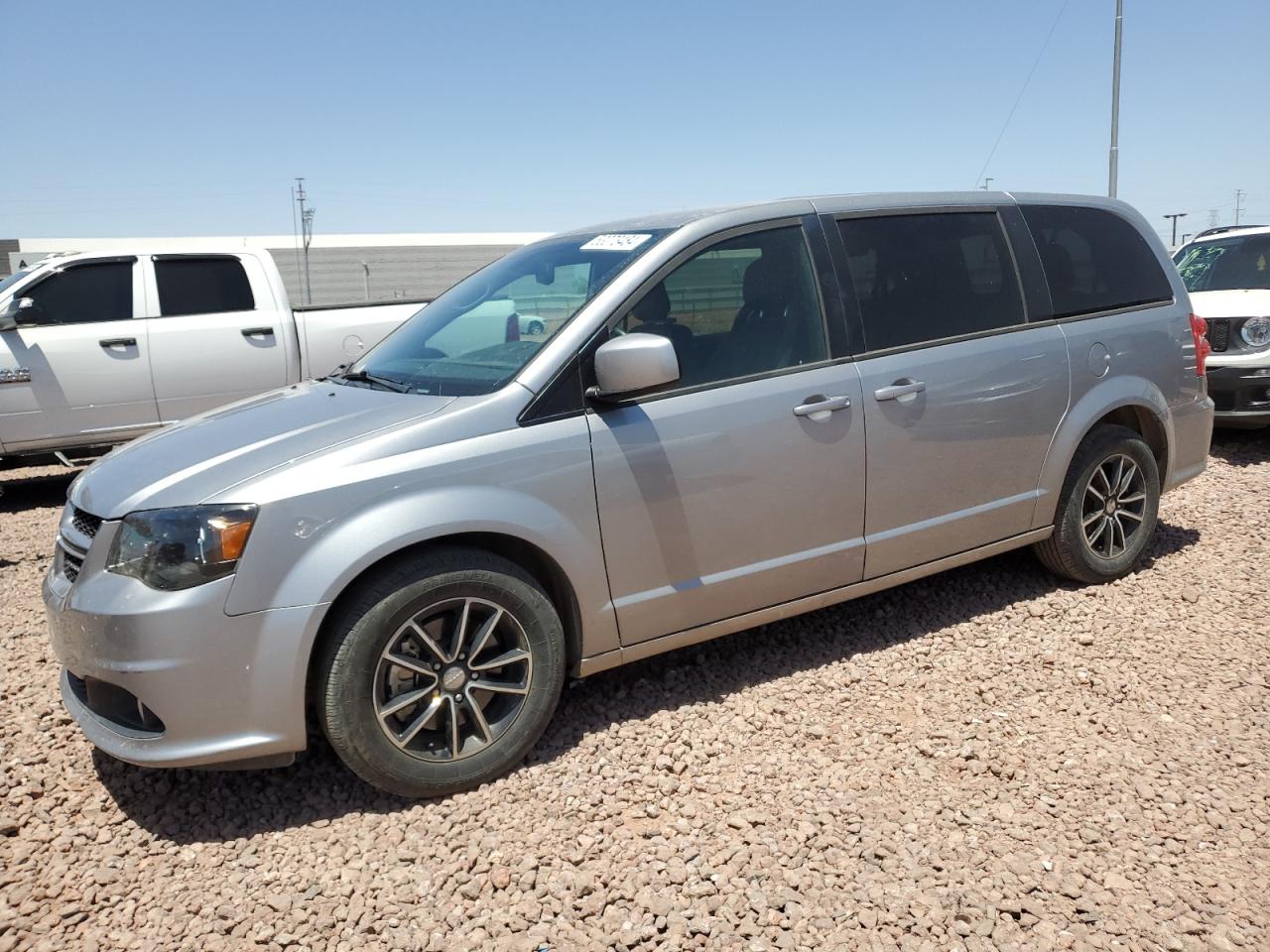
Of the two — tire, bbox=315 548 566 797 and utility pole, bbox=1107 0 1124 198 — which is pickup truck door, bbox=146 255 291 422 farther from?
utility pole, bbox=1107 0 1124 198

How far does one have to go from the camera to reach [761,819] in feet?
10.0

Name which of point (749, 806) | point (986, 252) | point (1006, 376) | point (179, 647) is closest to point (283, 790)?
point (179, 647)

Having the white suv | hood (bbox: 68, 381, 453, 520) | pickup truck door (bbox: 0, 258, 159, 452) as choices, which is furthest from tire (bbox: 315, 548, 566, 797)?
the white suv

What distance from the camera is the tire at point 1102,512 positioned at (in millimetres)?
4656

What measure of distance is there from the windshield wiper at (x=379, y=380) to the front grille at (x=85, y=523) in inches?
43.0

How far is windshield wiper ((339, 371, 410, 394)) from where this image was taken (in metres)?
3.69

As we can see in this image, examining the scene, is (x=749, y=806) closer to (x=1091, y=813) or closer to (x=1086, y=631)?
(x=1091, y=813)

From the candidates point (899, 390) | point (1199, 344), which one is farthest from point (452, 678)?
point (1199, 344)

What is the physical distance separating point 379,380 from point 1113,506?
3.59 m

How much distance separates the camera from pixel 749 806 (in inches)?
124

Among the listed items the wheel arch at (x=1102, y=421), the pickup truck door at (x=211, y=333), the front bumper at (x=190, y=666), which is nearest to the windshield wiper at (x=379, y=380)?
the front bumper at (x=190, y=666)

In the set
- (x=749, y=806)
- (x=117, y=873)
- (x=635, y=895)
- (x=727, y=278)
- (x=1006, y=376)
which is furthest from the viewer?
(x=1006, y=376)

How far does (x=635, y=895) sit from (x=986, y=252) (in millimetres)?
3195

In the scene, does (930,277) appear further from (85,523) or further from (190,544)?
(85,523)
